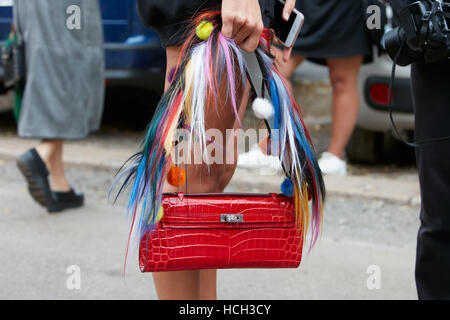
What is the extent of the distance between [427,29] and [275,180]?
101 inches

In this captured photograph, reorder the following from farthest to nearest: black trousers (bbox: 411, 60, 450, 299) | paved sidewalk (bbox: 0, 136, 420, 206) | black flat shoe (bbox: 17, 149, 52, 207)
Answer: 1. paved sidewalk (bbox: 0, 136, 420, 206)
2. black flat shoe (bbox: 17, 149, 52, 207)
3. black trousers (bbox: 411, 60, 450, 299)

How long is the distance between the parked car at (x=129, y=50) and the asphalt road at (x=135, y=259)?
1.19 m

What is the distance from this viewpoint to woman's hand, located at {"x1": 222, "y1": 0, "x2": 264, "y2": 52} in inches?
62.3

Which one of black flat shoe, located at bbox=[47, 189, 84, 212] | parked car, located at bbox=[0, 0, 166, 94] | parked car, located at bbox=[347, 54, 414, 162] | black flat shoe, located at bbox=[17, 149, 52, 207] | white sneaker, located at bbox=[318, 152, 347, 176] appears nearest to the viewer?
black flat shoe, located at bbox=[17, 149, 52, 207]

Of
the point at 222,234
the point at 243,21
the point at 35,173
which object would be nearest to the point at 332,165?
the point at 35,173

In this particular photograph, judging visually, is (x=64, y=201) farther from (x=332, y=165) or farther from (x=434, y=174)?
(x=434, y=174)

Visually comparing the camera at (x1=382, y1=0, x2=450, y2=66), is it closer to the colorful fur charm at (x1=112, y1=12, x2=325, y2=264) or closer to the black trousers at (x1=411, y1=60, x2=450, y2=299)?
the black trousers at (x1=411, y1=60, x2=450, y2=299)

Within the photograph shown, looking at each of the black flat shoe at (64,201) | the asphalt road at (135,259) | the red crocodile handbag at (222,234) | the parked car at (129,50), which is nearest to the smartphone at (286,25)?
the red crocodile handbag at (222,234)

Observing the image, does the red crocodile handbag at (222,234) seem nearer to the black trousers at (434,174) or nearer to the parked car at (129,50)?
the black trousers at (434,174)

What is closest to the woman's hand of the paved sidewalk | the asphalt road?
the asphalt road

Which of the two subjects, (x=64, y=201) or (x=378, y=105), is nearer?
(x=64, y=201)

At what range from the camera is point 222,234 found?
1.70 m

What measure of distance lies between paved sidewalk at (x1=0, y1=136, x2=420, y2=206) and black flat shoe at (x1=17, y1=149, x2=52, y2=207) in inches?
40.4
